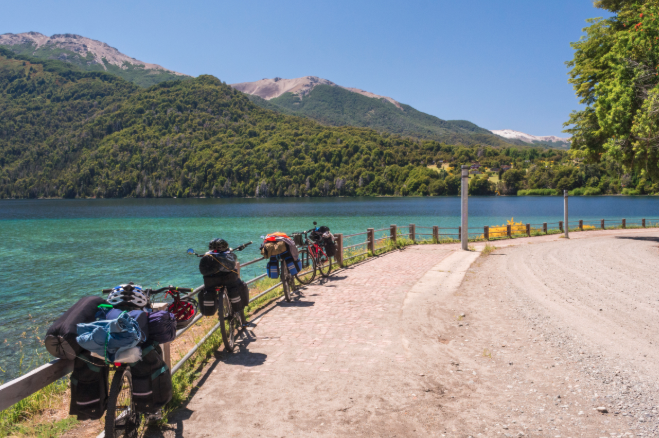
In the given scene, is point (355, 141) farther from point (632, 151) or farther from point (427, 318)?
point (427, 318)

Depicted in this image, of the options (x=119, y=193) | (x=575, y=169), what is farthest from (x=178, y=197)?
(x=575, y=169)

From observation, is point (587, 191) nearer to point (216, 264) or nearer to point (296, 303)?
point (296, 303)

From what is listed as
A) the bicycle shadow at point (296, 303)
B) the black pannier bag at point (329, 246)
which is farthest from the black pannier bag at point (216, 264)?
the black pannier bag at point (329, 246)

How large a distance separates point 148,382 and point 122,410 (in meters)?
0.43

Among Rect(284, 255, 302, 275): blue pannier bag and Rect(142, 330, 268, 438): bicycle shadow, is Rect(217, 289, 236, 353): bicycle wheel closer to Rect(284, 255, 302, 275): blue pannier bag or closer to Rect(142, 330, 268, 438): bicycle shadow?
Rect(142, 330, 268, 438): bicycle shadow

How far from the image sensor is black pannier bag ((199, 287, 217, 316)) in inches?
212

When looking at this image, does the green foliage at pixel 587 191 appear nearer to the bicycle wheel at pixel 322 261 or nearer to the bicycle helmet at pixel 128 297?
the bicycle wheel at pixel 322 261

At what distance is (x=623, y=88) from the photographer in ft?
58.9

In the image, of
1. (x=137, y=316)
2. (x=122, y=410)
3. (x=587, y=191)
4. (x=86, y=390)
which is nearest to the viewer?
(x=86, y=390)

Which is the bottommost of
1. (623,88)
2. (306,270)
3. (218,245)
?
(306,270)

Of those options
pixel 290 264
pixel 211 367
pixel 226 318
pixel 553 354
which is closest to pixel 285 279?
pixel 290 264

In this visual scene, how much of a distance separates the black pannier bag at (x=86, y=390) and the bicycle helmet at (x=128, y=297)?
459 millimetres

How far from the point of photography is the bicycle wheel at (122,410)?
2.95 metres

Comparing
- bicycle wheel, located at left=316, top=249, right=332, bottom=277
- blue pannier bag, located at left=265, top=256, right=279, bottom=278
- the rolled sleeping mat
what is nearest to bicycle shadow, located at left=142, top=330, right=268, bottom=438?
the rolled sleeping mat
